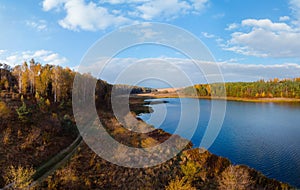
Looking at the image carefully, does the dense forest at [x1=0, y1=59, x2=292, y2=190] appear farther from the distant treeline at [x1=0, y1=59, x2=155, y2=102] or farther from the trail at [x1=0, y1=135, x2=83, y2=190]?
the distant treeline at [x1=0, y1=59, x2=155, y2=102]

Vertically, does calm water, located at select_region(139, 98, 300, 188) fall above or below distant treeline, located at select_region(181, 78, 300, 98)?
below

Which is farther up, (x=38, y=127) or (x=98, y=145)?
(x=38, y=127)

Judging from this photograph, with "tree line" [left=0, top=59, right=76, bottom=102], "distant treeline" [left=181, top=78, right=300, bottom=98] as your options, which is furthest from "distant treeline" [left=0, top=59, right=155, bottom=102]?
"distant treeline" [left=181, top=78, right=300, bottom=98]

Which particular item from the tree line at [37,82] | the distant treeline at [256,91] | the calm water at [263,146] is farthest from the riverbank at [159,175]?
the distant treeline at [256,91]

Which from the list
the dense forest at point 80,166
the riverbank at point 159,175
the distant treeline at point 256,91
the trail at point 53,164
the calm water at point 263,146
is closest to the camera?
the dense forest at point 80,166

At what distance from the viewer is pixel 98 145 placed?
20.6 meters

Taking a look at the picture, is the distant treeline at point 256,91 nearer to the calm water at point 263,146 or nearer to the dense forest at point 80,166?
the calm water at point 263,146

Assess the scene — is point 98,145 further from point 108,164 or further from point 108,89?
point 108,89

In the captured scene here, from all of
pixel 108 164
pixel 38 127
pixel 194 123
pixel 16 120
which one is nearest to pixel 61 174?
pixel 108 164

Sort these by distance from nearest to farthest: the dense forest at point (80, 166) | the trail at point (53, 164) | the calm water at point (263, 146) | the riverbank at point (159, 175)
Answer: the dense forest at point (80, 166)
the riverbank at point (159, 175)
the trail at point (53, 164)
the calm water at point (263, 146)

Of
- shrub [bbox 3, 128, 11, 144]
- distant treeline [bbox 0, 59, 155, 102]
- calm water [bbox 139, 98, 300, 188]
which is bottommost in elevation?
calm water [bbox 139, 98, 300, 188]

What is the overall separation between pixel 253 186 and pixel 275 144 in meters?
12.9

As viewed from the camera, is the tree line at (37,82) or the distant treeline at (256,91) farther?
the distant treeline at (256,91)

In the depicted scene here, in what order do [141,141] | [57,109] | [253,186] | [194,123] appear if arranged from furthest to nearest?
[194,123], [57,109], [141,141], [253,186]
